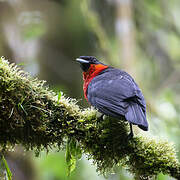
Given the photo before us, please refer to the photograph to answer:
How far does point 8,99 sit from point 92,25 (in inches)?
184

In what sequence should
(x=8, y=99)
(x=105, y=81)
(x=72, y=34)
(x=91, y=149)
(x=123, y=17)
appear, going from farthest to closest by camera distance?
(x=72, y=34) → (x=123, y=17) → (x=105, y=81) → (x=91, y=149) → (x=8, y=99)

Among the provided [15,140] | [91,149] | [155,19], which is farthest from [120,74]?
[155,19]

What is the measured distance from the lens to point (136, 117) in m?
2.36

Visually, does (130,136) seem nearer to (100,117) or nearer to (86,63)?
(100,117)

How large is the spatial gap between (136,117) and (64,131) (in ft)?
1.93

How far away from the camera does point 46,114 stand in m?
2.28

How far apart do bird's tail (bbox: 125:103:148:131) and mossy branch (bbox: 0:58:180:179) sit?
0.54 feet

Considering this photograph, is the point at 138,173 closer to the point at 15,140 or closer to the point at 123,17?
the point at 15,140

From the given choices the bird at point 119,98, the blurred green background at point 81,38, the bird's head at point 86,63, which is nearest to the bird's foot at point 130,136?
the bird at point 119,98

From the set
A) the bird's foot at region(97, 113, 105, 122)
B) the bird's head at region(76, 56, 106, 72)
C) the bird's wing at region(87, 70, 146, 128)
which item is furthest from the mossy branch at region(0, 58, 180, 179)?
the bird's head at region(76, 56, 106, 72)

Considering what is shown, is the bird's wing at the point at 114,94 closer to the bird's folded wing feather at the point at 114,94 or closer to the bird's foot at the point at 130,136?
the bird's folded wing feather at the point at 114,94

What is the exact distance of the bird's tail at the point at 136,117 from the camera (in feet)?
7.56

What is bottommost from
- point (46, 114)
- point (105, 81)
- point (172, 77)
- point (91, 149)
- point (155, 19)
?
point (91, 149)

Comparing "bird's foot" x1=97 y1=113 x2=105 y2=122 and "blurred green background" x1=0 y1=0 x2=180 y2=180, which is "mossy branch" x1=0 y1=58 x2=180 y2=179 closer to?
"bird's foot" x1=97 y1=113 x2=105 y2=122
